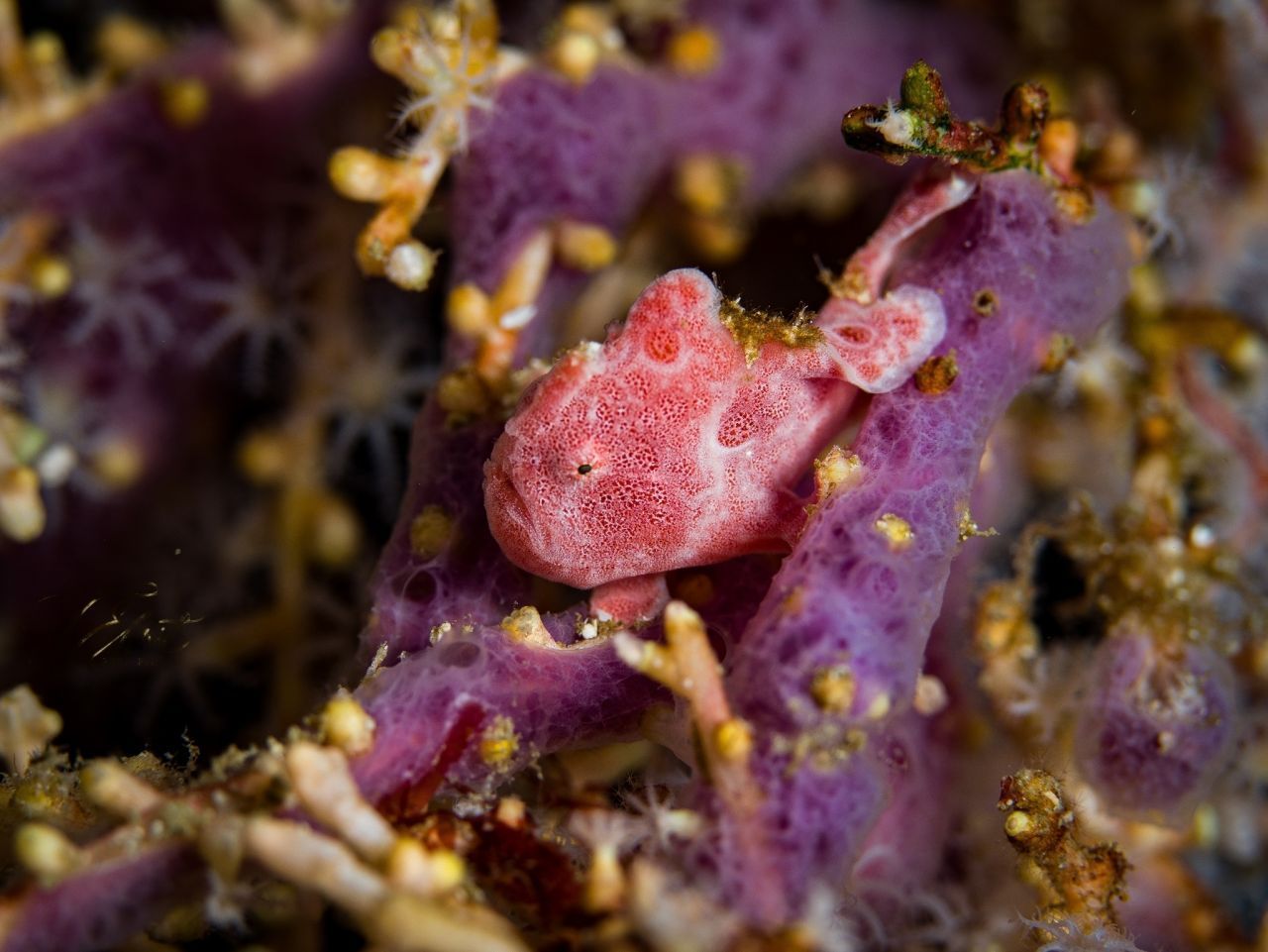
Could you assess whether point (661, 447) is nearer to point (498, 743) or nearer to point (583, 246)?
point (498, 743)

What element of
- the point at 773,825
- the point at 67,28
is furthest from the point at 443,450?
the point at 67,28

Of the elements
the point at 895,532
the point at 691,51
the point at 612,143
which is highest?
the point at 691,51

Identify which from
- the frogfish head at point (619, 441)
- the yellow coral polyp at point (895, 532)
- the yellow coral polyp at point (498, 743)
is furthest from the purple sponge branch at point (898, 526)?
the yellow coral polyp at point (498, 743)

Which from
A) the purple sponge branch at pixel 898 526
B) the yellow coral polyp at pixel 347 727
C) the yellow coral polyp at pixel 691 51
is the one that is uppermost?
the yellow coral polyp at pixel 691 51

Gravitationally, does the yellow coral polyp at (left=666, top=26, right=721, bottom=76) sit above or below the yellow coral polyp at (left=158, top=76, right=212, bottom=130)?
above

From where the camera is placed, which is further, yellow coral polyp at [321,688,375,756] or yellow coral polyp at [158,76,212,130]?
yellow coral polyp at [158,76,212,130]

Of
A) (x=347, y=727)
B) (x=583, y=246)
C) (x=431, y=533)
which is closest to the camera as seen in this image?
(x=347, y=727)

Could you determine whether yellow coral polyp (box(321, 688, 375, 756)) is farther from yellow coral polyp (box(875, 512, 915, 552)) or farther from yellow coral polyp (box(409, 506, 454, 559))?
yellow coral polyp (box(875, 512, 915, 552))

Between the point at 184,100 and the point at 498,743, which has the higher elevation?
the point at 184,100

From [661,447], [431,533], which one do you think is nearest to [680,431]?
[661,447]

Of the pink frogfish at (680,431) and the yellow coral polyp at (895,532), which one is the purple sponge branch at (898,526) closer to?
the yellow coral polyp at (895,532)

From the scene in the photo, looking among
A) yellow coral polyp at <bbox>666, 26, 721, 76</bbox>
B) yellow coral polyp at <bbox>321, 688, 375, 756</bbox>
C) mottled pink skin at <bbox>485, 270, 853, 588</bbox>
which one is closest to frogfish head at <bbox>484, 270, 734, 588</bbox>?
mottled pink skin at <bbox>485, 270, 853, 588</bbox>
